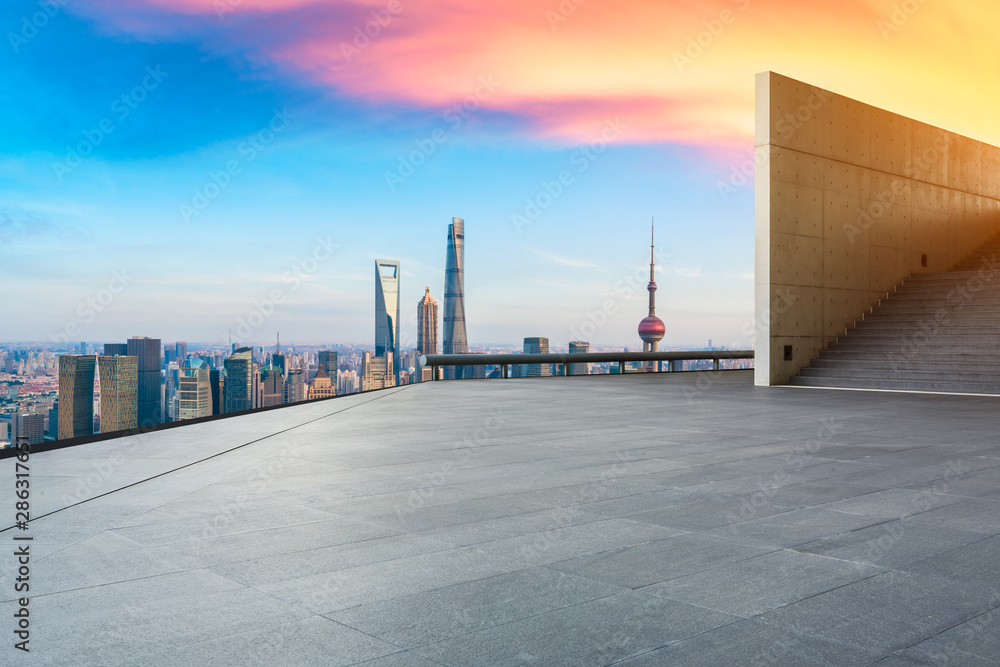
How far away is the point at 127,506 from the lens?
4719mm

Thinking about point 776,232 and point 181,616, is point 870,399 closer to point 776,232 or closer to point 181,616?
point 776,232

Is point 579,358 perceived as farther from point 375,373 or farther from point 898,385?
point 898,385

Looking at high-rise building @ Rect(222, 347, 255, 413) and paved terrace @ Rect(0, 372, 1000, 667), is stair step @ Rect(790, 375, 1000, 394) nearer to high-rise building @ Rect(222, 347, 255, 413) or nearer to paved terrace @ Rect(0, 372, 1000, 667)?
paved terrace @ Rect(0, 372, 1000, 667)

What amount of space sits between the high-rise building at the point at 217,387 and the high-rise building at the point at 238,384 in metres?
0.06

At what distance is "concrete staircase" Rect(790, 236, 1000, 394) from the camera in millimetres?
16047

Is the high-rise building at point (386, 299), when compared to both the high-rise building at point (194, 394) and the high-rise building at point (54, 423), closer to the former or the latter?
the high-rise building at point (194, 394)

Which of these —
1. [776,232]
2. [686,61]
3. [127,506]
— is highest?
[686,61]

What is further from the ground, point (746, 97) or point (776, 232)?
point (746, 97)

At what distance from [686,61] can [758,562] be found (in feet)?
44.3

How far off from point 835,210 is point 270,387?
15.5 metres

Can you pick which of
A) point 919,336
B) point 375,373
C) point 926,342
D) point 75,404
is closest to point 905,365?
point 926,342

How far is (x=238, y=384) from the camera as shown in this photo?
34.5ft

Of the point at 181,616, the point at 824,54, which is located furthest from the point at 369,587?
the point at 824,54

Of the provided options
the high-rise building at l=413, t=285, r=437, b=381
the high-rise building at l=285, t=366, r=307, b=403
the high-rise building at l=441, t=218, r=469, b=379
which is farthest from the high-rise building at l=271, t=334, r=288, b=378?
the high-rise building at l=441, t=218, r=469, b=379
